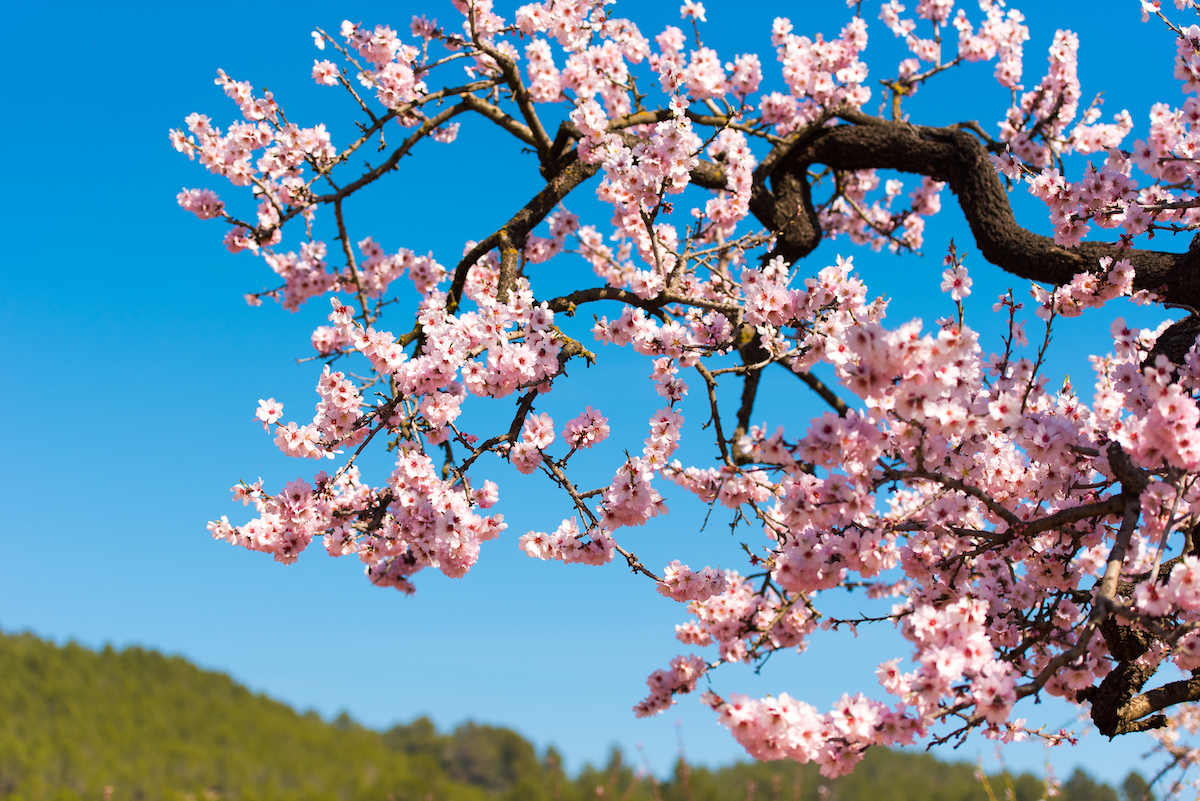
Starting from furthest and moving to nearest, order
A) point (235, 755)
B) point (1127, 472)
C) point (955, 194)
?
point (235, 755) < point (955, 194) < point (1127, 472)

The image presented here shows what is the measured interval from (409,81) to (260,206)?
1.34m

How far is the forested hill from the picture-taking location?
137 feet

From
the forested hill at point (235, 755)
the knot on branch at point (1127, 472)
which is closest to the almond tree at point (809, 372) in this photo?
the knot on branch at point (1127, 472)

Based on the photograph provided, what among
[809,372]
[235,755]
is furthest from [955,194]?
[235,755]

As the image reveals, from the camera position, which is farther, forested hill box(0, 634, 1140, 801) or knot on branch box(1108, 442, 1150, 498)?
forested hill box(0, 634, 1140, 801)

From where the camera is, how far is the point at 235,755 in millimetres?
49438

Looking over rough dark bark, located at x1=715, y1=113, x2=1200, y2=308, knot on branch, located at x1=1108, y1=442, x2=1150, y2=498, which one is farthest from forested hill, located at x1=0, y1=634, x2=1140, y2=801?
knot on branch, located at x1=1108, y1=442, x2=1150, y2=498

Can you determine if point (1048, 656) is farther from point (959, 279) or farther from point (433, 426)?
point (433, 426)

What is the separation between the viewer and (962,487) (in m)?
2.83

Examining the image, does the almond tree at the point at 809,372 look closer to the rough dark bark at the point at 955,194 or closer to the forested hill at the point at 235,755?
the rough dark bark at the point at 955,194

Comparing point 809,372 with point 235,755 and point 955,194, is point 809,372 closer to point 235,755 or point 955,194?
point 955,194

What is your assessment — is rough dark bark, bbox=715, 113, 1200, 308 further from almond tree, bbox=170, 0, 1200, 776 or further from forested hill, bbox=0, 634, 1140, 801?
forested hill, bbox=0, 634, 1140, 801

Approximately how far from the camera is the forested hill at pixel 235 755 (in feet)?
137


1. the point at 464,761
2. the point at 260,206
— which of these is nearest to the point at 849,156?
the point at 260,206
